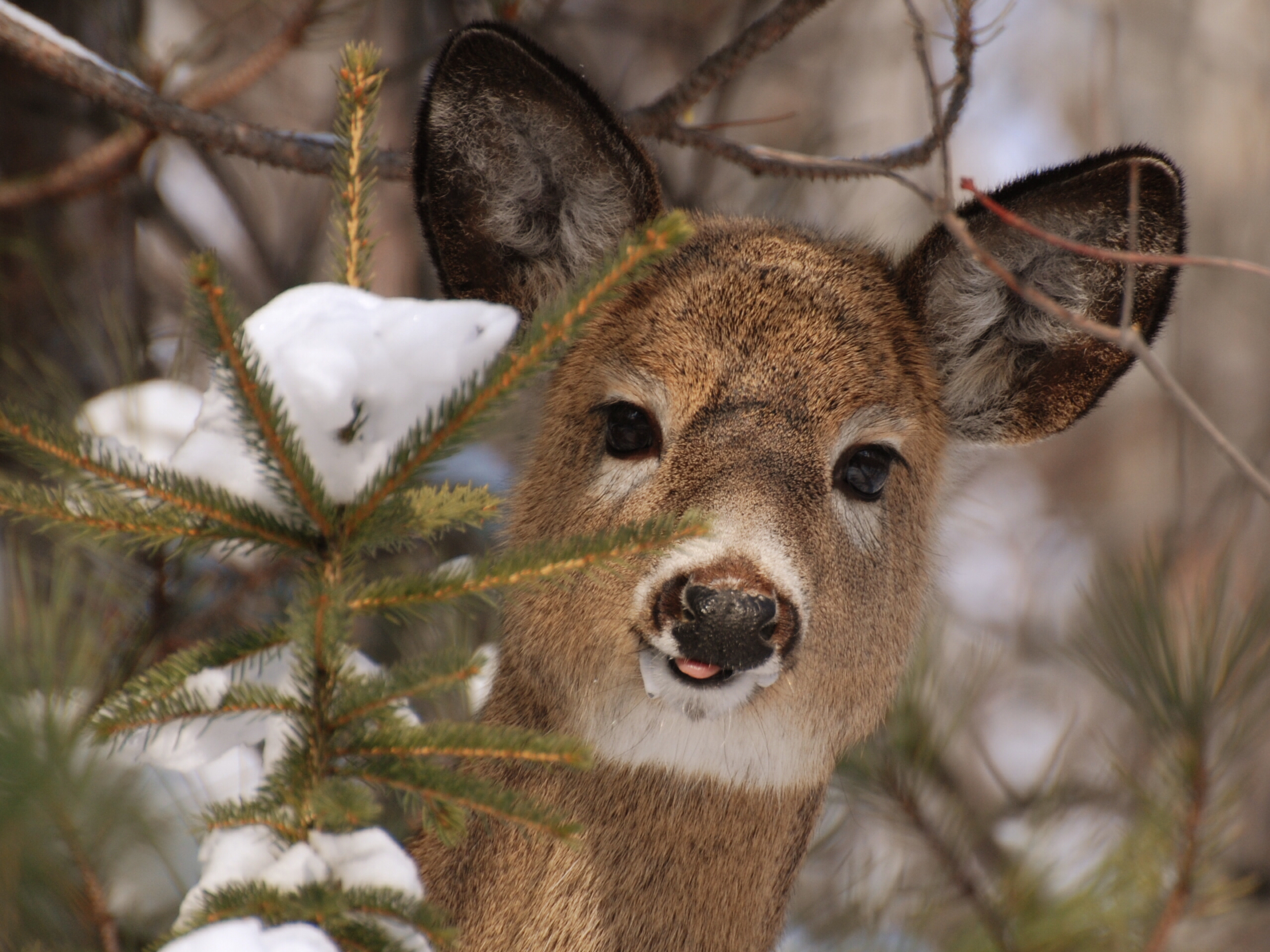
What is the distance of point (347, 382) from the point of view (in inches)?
63.7

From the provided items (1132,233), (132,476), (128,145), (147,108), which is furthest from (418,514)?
(128,145)

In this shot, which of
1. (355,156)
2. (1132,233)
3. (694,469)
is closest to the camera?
(355,156)

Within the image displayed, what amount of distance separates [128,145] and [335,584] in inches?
99.4

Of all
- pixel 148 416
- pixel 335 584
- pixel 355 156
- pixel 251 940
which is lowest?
pixel 251 940

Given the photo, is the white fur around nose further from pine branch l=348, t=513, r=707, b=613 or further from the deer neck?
pine branch l=348, t=513, r=707, b=613

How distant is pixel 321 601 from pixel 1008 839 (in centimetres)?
298

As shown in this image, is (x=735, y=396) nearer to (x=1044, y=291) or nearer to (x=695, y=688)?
(x=695, y=688)

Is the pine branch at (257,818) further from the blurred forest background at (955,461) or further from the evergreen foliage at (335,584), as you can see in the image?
the blurred forest background at (955,461)

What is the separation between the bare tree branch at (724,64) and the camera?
2934mm

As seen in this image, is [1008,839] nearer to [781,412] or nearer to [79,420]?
[781,412]

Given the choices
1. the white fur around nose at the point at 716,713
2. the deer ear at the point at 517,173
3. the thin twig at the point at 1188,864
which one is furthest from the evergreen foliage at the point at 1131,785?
the deer ear at the point at 517,173

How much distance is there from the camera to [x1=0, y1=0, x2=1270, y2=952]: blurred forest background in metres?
2.98

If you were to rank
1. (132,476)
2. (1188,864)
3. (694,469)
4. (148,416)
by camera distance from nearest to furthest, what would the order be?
1. (132,476)
2. (694,469)
3. (1188,864)
4. (148,416)

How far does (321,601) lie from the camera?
1.53 m
